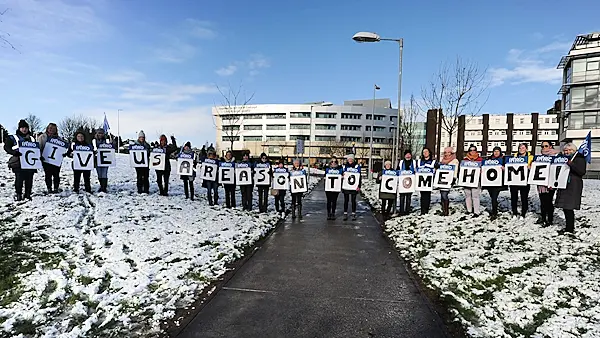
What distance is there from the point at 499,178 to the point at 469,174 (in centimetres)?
77

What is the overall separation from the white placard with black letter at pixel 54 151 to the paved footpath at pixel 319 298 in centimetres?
711

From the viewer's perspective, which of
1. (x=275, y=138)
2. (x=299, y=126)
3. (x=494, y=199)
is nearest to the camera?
(x=494, y=199)

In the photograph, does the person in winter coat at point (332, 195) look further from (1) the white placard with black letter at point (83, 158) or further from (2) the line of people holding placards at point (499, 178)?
(1) the white placard with black letter at point (83, 158)

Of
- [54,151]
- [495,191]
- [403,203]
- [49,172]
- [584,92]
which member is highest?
[584,92]

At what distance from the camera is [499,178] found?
10.6 meters

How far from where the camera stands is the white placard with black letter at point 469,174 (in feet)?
35.5

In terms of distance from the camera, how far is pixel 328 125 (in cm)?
10631

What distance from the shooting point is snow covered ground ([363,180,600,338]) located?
4.68 meters

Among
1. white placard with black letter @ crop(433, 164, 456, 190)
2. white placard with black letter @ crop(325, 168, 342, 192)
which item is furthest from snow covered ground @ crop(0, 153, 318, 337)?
white placard with black letter @ crop(433, 164, 456, 190)

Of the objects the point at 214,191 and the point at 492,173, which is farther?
the point at 214,191

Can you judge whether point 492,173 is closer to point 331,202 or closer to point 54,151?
point 331,202

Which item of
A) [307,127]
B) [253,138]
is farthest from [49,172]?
[253,138]

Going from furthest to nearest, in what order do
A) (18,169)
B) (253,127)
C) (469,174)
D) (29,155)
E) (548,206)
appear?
(253,127) → (469,174) → (29,155) → (18,169) → (548,206)

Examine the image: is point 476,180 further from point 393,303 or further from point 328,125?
point 328,125
